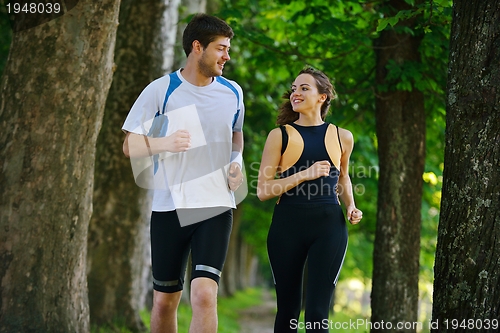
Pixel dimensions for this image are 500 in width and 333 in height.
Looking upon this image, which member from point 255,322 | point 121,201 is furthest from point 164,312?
point 255,322

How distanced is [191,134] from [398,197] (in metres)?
3.88

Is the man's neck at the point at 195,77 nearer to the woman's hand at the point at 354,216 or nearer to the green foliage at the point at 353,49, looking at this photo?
the woman's hand at the point at 354,216

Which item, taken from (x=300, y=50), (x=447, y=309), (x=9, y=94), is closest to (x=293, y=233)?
(x=447, y=309)

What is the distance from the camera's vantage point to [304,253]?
16.1 ft

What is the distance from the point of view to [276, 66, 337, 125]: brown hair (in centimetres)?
523

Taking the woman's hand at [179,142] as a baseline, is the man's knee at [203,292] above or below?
below

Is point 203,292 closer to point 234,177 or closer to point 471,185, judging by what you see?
point 234,177

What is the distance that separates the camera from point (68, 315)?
17.5 feet

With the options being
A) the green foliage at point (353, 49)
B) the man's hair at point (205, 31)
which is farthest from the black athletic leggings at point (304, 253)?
the green foliage at point (353, 49)

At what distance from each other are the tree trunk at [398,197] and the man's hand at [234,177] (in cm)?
359

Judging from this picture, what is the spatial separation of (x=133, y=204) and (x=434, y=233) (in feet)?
37.4

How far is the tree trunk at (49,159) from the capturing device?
509 cm

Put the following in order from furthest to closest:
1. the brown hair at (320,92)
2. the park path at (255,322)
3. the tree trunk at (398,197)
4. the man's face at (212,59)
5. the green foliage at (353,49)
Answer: the park path at (255,322)
the tree trunk at (398,197)
the green foliage at (353,49)
the brown hair at (320,92)
the man's face at (212,59)

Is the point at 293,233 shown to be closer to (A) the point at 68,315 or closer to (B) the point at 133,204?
(A) the point at 68,315
